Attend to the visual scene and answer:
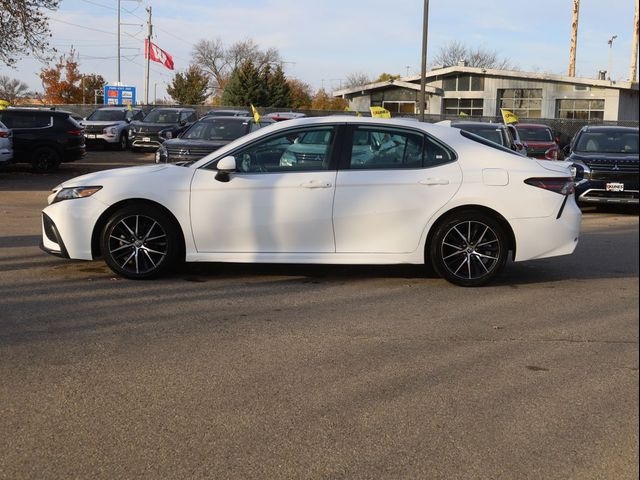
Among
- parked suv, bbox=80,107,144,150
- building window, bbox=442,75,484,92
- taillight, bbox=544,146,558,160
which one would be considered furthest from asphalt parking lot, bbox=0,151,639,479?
building window, bbox=442,75,484,92

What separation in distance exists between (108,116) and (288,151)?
2634 cm

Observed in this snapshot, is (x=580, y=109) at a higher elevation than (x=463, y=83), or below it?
below

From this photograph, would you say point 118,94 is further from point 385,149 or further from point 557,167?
point 557,167

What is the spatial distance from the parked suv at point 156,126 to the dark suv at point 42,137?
6774 mm

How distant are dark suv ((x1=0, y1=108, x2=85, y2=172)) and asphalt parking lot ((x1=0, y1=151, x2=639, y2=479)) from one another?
44.4 ft

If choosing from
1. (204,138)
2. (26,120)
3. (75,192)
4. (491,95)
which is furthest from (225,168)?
(491,95)

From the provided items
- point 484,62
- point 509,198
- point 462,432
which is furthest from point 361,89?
point 462,432

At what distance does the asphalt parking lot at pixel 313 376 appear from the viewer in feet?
12.8

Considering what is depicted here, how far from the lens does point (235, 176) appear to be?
25.0 ft

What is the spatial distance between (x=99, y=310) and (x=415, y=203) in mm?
3038

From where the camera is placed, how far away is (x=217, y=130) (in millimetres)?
16516

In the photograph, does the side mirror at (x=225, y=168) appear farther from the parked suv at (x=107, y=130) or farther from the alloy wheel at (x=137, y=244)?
the parked suv at (x=107, y=130)

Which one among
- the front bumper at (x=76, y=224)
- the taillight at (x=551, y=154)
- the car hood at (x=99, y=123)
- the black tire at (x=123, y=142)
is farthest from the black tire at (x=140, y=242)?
the black tire at (x=123, y=142)

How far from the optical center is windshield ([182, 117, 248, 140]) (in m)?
16.3
